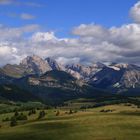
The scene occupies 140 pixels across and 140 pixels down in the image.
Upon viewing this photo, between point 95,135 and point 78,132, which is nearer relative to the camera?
point 95,135

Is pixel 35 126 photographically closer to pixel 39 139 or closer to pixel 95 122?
pixel 95 122

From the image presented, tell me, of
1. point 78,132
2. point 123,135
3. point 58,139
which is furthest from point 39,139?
point 123,135

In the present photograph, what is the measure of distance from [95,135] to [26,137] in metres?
26.5

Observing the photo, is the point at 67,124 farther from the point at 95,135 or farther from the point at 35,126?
the point at 95,135

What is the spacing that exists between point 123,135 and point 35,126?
56.4m

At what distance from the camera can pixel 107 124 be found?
166000 millimetres

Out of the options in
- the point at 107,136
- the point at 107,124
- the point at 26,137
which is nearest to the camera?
the point at 107,136

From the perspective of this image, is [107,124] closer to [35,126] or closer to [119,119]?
[119,119]

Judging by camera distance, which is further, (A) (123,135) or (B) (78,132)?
(B) (78,132)

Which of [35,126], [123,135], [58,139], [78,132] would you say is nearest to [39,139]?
[58,139]

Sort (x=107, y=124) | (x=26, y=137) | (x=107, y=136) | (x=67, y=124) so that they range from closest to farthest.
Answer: (x=107, y=136), (x=26, y=137), (x=107, y=124), (x=67, y=124)

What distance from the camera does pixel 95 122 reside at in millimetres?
175125

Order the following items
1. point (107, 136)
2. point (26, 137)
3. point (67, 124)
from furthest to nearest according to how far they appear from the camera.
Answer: point (67, 124)
point (26, 137)
point (107, 136)

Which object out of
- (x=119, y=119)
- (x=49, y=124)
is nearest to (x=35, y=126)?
(x=49, y=124)
